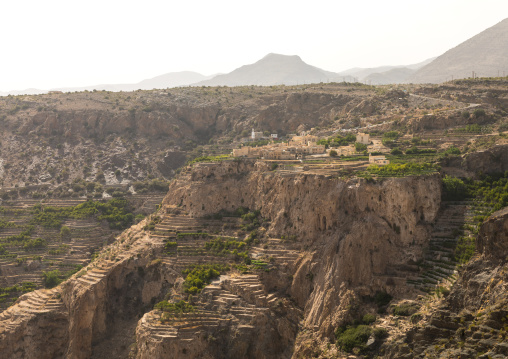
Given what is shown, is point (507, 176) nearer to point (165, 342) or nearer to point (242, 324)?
point (242, 324)

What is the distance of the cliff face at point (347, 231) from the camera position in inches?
1222

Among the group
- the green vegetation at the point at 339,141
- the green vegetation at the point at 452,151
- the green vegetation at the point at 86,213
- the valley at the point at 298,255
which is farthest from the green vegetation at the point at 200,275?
the green vegetation at the point at 452,151

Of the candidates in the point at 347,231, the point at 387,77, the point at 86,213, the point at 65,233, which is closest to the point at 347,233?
the point at 347,231

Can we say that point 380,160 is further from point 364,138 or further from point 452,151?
point 364,138

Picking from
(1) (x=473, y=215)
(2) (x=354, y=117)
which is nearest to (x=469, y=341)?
(1) (x=473, y=215)

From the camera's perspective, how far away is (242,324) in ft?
104

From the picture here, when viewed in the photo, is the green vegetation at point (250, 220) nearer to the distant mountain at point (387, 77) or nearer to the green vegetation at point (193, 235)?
the green vegetation at point (193, 235)

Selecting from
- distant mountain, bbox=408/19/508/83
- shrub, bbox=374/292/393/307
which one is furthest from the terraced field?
distant mountain, bbox=408/19/508/83

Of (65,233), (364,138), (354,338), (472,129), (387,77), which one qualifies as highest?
(387,77)

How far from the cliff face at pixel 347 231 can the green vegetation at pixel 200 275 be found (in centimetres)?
433

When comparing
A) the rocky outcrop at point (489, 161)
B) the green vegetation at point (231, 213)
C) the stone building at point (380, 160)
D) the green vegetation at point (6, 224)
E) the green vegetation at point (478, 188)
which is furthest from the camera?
the green vegetation at point (6, 224)

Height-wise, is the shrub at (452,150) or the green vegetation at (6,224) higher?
the shrub at (452,150)

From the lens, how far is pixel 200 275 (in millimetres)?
34594

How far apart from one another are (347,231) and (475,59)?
102793 mm
